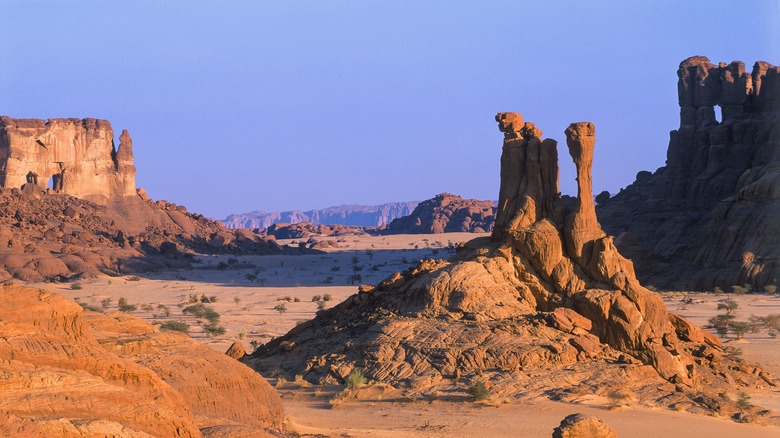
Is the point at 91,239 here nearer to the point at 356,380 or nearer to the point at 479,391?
the point at 356,380

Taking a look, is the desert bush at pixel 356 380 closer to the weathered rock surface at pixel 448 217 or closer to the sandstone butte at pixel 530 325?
the sandstone butte at pixel 530 325

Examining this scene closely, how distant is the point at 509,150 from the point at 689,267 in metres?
30.4

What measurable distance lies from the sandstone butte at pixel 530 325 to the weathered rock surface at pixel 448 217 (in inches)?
3796

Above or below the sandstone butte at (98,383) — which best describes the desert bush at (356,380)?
below

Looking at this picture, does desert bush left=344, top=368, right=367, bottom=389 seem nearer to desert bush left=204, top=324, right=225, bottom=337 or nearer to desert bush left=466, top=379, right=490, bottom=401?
desert bush left=466, top=379, right=490, bottom=401

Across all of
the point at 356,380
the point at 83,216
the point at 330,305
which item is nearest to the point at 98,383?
the point at 356,380

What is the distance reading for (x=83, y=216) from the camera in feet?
224

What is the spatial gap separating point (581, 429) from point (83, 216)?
221 ft

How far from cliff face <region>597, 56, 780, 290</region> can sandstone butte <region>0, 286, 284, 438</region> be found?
121ft

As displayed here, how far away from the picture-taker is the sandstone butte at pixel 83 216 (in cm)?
5294

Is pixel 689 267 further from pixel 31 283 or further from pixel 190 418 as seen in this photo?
pixel 190 418

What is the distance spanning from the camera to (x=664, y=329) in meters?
15.3

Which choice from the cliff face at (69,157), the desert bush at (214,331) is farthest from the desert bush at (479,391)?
the cliff face at (69,157)

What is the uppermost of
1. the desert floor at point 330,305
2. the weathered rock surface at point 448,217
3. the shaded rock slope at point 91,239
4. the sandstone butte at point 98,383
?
the weathered rock surface at point 448,217
